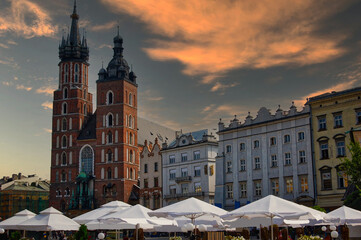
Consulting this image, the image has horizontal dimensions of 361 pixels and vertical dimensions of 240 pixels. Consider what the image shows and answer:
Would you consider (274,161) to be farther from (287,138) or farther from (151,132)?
(151,132)

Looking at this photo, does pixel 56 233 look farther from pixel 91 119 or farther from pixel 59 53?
pixel 59 53

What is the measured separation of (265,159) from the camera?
57.7m

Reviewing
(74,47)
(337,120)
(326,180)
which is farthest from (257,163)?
(74,47)

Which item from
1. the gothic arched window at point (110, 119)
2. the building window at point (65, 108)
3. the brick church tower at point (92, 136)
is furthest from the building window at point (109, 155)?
the building window at point (65, 108)

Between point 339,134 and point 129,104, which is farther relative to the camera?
point 129,104

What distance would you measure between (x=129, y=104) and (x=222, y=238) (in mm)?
66561

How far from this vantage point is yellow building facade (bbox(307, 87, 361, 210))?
50406 mm

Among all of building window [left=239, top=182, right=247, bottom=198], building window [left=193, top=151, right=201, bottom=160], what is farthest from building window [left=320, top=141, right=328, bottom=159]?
building window [left=193, top=151, right=201, bottom=160]

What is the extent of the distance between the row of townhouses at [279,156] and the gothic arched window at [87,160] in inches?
946

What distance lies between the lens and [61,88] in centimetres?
9638

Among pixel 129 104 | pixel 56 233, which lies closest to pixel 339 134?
pixel 56 233

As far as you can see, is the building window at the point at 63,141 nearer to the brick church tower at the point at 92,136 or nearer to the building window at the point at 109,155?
the brick church tower at the point at 92,136

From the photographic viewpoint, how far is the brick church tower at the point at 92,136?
87.3 m

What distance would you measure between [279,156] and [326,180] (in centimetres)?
641
